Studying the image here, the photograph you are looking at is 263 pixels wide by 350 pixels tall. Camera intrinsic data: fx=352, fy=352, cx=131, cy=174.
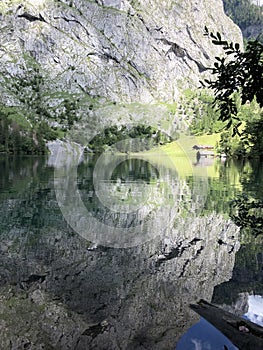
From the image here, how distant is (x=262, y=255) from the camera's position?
67.5 feet

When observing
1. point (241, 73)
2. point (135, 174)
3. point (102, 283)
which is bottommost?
point (102, 283)

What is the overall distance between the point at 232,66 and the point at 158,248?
16488 millimetres

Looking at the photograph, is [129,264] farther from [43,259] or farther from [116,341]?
[116,341]

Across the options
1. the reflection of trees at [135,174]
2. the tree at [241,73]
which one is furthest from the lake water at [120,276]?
the reflection of trees at [135,174]

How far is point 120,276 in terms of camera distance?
16938mm

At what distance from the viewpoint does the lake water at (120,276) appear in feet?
36.7

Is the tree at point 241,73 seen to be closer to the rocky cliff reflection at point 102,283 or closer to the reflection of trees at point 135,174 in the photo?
the rocky cliff reflection at point 102,283

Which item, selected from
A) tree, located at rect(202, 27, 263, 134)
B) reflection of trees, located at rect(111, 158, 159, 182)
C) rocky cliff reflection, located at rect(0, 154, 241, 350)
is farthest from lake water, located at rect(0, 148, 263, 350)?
reflection of trees, located at rect(111, 158, 159, 182)

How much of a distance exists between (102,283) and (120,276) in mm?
1215

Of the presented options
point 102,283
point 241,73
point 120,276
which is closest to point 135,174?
point 120,276

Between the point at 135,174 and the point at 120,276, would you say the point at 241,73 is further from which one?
the point at 135,174

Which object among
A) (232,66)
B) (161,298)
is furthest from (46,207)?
(232,66)

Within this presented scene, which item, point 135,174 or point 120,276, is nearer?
point 120,276

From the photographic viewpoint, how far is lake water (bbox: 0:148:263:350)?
1118 centimetres
